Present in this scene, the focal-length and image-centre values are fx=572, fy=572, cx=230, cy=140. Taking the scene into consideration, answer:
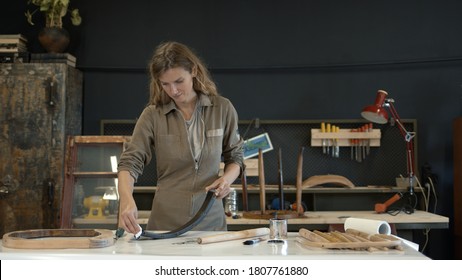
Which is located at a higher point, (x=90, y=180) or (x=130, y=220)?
(x=90, y=180)

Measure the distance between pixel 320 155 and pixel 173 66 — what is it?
2.70 metres

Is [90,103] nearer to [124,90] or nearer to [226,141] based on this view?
[124,90]

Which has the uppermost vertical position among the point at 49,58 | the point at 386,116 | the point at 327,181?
the point at 49,58

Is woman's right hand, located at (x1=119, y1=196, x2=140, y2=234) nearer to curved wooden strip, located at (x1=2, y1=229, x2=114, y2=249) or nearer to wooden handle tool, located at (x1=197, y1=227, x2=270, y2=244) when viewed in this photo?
curved wooden strip, located at (x1=2, y1=229, x2=114, y2=249)

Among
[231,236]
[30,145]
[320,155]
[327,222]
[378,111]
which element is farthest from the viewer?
[320,155]

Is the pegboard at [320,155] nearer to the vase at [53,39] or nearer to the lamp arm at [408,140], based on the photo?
the lamp arm at [408,140]

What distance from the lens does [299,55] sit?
509 cm

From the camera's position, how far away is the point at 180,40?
517 centimetres

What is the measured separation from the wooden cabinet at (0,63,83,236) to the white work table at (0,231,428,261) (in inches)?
105

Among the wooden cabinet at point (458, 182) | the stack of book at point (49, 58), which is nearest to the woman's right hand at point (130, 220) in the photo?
the stack of book at point (49, 58)

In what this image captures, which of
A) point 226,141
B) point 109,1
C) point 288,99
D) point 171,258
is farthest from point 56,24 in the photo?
point 171,258

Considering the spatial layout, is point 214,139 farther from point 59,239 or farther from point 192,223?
point 59,239

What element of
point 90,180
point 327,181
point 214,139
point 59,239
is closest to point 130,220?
point 59,239
